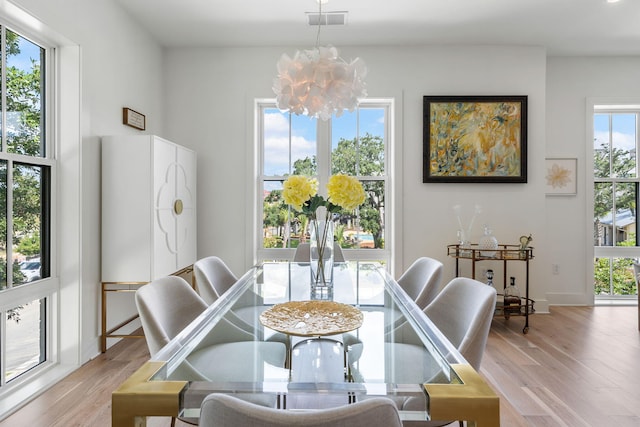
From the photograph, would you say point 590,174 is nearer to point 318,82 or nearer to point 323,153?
point 323,153

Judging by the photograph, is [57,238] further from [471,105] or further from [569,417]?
[471,105]

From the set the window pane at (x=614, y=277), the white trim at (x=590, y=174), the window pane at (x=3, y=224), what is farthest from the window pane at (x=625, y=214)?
the window pane at (x=3, y=224)

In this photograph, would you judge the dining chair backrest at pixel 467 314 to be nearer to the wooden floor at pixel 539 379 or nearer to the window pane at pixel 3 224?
the wooden floor at pixel 539 379

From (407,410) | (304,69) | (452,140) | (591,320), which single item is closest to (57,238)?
(304,69)

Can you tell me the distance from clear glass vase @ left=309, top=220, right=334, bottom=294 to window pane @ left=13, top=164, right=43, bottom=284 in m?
1.83

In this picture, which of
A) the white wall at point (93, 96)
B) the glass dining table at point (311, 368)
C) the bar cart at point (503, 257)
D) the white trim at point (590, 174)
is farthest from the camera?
the white trim at point (590, 174)

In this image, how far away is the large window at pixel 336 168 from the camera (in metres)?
4.20

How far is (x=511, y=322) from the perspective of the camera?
380 centimetres

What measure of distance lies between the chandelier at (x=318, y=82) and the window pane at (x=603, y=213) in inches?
159

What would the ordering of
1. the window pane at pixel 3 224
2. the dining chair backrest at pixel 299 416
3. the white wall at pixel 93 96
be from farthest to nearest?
the white wall at pixel 93 96 → the window pane at pixel 3 224 → the dining chair backrest at pixel 299 416

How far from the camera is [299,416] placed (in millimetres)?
657

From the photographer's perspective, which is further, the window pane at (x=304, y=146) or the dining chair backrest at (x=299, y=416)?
the window pane at (x=304, y=146)

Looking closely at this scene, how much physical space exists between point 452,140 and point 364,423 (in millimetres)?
3745

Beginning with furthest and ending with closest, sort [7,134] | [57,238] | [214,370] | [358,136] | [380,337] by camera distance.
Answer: [358,136]
[57,238]
[7,134]
[380,337]
[214,370]
